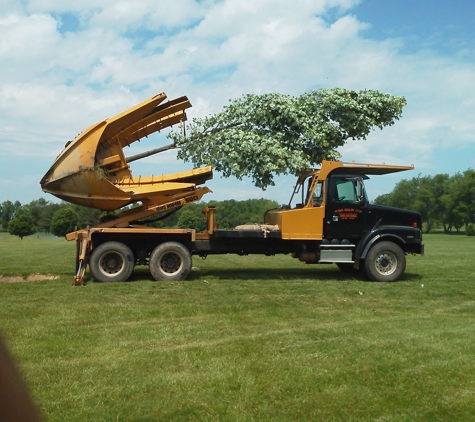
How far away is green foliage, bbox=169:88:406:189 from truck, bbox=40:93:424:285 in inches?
44.6

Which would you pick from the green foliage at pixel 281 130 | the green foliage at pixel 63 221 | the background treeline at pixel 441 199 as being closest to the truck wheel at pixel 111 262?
the green foliage at pixel 281 130

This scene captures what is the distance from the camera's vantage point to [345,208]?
14211mm

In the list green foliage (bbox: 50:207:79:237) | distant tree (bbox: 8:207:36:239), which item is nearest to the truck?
green foliage (bbox: 50:207:79:237)

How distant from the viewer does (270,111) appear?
613 inches

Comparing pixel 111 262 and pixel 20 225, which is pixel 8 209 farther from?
pixel 111 262

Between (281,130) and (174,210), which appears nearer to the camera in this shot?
(174,210)

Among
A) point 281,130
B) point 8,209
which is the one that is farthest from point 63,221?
point 281,130

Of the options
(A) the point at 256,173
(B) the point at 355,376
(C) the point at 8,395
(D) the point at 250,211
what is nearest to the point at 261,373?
(B) the point at 355,376

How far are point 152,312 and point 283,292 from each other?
11.1 ft

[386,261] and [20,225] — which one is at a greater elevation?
[20,225]

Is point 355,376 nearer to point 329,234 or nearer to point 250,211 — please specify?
point 329,234

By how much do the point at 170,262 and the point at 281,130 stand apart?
4.89 m

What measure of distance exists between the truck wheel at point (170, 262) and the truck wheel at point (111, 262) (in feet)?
1.79

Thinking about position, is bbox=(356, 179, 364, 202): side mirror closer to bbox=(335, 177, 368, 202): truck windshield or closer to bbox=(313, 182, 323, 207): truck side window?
bbox=(335, 177, 368, 202): truck windshield
